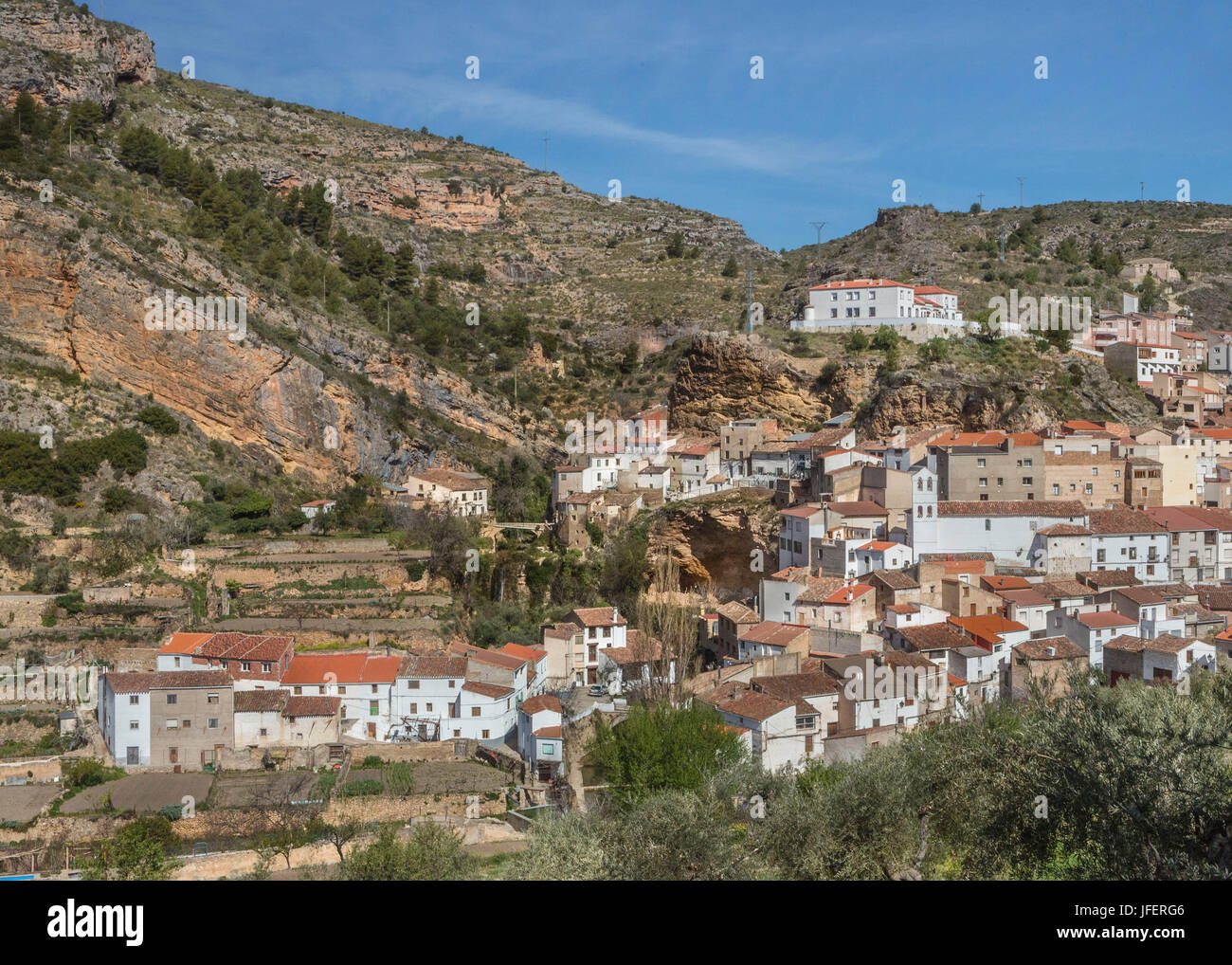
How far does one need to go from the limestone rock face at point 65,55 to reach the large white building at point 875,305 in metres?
35.4

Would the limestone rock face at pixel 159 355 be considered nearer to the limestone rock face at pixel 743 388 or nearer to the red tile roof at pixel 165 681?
the limestone rock face at pixel 743 388

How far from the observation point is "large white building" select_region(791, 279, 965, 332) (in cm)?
4516

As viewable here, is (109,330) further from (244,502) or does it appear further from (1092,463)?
(1092,463)

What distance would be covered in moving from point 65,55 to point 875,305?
41.2 m

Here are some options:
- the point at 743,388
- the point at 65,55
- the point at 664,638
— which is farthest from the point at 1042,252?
the point at 65,55

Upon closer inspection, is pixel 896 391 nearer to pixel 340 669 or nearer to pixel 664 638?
pixel 664 638

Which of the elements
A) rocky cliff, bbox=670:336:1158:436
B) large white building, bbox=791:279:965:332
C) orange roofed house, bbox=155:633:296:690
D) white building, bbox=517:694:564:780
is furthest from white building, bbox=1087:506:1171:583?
orange roofed house, bbox=155:633:296:690

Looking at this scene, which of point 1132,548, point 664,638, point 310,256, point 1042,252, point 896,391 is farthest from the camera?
point 1042,252

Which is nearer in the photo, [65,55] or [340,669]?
[340,669]

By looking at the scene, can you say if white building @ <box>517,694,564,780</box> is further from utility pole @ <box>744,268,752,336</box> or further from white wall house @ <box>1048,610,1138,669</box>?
utility pole @ <box>744,268,752,336</box>

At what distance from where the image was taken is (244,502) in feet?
107

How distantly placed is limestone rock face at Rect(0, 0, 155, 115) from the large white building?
35365 mm

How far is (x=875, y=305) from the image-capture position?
45.9 metres

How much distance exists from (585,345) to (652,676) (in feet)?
113
